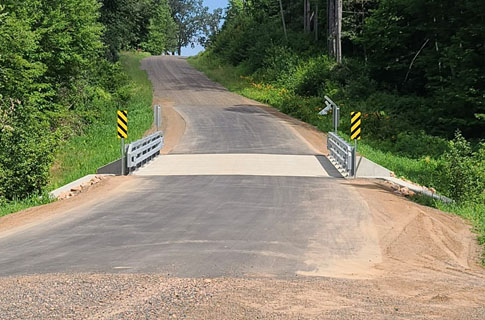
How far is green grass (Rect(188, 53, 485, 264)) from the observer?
46.5 feet

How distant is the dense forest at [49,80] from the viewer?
52.5 feet

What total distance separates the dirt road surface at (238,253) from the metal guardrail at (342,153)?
31.3 inches

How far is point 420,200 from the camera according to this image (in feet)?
48.8

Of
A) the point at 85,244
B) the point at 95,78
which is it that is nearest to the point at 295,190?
the point at 85,244

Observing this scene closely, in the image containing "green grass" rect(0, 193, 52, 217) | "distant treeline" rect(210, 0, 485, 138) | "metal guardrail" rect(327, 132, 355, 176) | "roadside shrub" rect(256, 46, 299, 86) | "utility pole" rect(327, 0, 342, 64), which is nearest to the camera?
"green grass" rect(0, 193, 52, 217)

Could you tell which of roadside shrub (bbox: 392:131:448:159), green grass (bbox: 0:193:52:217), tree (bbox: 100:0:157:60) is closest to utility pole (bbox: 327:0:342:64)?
tree (bbox: 100:0:157:60)

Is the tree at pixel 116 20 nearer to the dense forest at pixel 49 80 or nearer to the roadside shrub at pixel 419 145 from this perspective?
the dense forest at pixel 49 80

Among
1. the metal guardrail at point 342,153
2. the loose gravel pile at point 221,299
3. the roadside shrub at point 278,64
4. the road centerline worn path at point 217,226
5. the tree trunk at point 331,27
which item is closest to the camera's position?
the loose gravel pile at point 221,299

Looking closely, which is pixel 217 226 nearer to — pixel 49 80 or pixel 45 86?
pixel 45 86

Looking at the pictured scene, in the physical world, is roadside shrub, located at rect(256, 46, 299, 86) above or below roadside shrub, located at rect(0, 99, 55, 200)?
above

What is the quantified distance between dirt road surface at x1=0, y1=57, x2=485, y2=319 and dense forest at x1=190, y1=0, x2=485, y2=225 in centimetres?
365

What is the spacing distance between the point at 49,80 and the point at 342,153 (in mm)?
19141

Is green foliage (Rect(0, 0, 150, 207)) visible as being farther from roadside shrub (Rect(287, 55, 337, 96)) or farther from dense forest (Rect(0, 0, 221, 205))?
roadside shrub (Rect(287, 55, 337, 96))

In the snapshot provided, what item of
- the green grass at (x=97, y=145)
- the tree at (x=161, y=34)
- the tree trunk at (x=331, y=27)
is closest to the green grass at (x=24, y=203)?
the green grass at (x=97, y=145)
